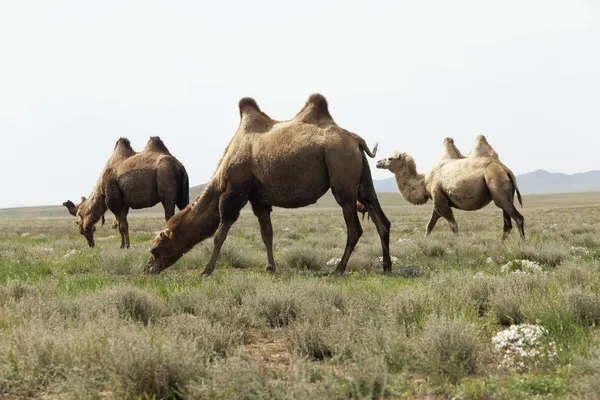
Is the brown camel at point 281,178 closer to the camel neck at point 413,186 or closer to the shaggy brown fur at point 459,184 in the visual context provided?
the shaggy brown fur at point 459,184

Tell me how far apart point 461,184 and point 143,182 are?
8099mm

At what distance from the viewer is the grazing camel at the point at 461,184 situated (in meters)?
13.1

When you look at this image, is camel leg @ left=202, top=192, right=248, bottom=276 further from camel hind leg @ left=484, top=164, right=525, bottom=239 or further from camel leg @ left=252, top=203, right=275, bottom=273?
camel hind leg @ left=484, top=164, right=525, bottom=239

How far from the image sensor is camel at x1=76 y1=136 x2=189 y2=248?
13711mm

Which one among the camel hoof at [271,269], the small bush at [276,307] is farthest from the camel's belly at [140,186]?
the small bush at [276,307]

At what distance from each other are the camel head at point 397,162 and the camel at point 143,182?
573cm

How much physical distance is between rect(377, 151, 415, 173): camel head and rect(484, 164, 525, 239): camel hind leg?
290 cm

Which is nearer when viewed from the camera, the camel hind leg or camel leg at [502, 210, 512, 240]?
the camel hind leg

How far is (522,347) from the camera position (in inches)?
155

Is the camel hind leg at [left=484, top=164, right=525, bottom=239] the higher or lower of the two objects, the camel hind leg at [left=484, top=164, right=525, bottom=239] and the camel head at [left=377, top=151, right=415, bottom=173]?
the lower

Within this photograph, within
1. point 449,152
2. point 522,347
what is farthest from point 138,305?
point 449,152

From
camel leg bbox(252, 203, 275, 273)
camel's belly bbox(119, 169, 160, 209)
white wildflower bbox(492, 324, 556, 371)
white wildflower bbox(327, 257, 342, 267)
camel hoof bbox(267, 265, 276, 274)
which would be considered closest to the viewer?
white wildflower bbox(492, 324, 556, 371)

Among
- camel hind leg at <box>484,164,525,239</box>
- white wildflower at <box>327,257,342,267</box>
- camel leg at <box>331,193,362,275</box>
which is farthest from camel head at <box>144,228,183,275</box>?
camel hind leg at <box>484,164,525,239</box>

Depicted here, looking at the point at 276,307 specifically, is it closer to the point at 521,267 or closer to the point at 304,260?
the point at 521,267
